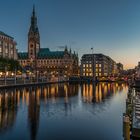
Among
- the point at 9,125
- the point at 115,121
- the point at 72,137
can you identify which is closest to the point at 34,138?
the point at 72,137

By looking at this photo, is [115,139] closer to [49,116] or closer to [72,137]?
→ [72,137]

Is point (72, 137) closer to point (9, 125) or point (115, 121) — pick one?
point (9, 125)

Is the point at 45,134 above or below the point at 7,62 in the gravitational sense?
below

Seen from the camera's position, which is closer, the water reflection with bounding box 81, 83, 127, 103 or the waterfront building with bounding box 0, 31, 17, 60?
the water reflection with bounding box 81, 83, 127, 103

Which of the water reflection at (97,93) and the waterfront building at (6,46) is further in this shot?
the waterfront building at (6,46)

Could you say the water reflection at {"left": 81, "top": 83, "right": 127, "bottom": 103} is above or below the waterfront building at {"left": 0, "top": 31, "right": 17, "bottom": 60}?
below

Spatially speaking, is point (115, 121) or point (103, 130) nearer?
point (103, 130)

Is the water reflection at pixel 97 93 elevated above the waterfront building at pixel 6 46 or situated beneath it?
situated beneath

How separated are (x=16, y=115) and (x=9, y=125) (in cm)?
659

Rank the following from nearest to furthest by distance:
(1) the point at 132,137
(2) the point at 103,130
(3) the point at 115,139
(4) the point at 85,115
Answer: (1) the point at 132,137 → (3) the point at 115,139 → (2) the point at 103,130 → (4) the point at 85,115

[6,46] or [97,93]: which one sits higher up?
[6,46]

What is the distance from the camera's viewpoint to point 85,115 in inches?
1478

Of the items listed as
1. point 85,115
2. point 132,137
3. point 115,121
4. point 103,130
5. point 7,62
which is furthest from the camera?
point 7,62

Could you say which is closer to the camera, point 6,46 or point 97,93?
point 97,93
